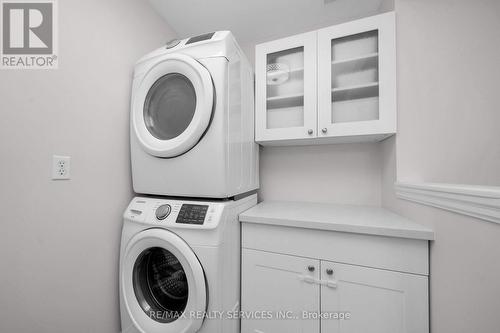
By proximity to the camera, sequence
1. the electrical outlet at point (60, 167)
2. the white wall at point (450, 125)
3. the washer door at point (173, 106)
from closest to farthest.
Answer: the white wall at point (450, 125), the electrical outlet at point (60, 167), the washer door at point (173, 106)

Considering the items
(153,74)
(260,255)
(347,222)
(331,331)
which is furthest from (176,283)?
(153,74)

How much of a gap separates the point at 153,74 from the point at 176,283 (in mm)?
1244

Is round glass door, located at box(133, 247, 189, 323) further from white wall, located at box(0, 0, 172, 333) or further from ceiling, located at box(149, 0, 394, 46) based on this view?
ceiling, located at box(149, 0, 394, 46)

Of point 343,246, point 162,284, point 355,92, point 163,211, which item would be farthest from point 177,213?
point 355,92

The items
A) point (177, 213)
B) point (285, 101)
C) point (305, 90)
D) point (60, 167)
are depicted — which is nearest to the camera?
point (60, 167)

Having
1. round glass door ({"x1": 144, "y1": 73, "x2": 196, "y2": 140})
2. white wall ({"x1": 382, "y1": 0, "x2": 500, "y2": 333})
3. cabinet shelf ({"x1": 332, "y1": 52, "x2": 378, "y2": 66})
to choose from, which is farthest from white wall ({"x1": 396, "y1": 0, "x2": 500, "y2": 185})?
round glass door ({"x1": 144, "y1": 73, "x2": 196, "y2": 140})

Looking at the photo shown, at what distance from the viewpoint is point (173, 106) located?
114 centimetres

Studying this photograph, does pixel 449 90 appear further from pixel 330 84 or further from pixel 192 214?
pixel 192 214

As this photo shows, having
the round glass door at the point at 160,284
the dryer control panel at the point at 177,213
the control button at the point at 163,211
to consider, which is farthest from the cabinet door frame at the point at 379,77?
the round glass door at the point at 160,284

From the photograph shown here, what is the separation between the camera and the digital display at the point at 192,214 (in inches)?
37.8

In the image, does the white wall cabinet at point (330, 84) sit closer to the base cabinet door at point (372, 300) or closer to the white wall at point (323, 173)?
the white wall at point (323, 173)

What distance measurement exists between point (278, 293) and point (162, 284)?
70 centimetres

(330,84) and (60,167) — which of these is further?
(330,84)

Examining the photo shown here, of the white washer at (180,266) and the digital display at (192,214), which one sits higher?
the digital display at (192,214)
